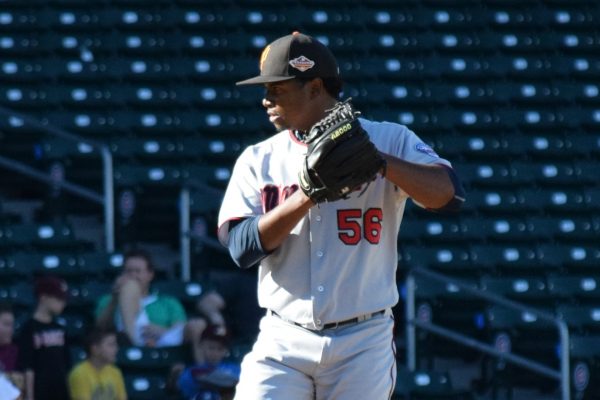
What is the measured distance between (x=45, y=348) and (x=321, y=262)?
3.92 m

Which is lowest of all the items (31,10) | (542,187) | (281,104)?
(542,187)

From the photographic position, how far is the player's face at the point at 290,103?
146 inches

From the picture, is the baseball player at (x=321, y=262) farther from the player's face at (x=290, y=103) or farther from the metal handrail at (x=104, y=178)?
the metal handrail at (x=104, y=178)

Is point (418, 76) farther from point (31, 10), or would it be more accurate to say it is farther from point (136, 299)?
point (136, 299)

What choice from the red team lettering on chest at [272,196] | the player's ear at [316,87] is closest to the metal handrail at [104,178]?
the red team lettering on chest at [272,196]

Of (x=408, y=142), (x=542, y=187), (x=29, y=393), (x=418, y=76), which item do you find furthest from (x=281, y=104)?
(x=418, y=76)

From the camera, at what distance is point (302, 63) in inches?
145

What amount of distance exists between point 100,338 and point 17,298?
103 centimetres

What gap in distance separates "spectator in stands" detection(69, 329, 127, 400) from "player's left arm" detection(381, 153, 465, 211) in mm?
4088

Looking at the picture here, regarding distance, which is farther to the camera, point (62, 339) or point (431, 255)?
point (431, 255)

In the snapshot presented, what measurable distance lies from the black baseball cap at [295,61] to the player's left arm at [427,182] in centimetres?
33

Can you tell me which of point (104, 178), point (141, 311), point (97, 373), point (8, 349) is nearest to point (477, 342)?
point (141, 311)

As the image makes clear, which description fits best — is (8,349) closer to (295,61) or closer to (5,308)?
(5,308)

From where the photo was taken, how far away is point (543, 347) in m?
9.12
